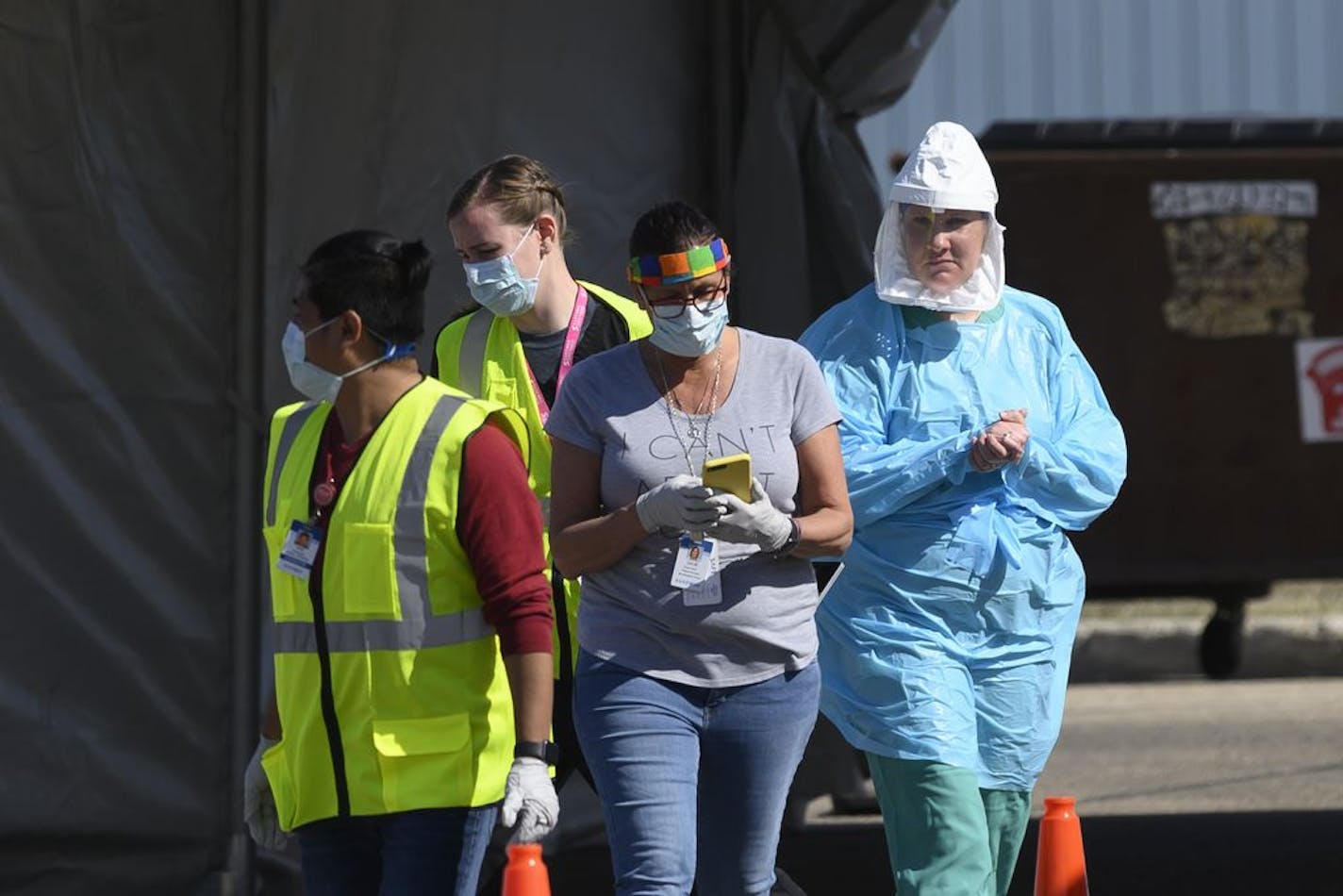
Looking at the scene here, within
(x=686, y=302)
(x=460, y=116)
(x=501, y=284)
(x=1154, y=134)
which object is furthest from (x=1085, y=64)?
(x=686, y=302)

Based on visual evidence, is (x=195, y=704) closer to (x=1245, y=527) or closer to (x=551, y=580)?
(x=551, y=580)

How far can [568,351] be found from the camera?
4.71m

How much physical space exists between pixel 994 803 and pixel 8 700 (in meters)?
3.18

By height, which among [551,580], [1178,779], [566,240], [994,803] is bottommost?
[1178,779]

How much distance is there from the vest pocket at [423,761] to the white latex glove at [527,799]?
0.21 ft

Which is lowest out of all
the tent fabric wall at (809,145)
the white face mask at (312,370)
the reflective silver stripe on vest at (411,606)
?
the reflective silver stripe on vest at (411,606)

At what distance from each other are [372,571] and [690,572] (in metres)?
0.61

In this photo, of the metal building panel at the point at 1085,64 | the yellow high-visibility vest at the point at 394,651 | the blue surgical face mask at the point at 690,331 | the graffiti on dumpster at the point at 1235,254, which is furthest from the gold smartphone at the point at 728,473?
the metal building panel at the point at 1085,64

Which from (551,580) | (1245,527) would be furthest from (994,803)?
(1245,527)

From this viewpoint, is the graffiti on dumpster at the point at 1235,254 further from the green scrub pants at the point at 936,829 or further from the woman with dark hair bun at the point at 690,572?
the woman with dark hair bun at the point at 690,572

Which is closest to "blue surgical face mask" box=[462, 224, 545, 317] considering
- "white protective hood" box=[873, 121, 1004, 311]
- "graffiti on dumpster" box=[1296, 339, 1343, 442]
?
"white protective hood" box=[873, 121, 1004, 311]

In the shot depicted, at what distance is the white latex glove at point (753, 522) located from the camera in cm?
374

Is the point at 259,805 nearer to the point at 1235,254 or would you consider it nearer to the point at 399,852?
the point at 399,852

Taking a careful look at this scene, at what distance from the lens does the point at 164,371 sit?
6465 mm
